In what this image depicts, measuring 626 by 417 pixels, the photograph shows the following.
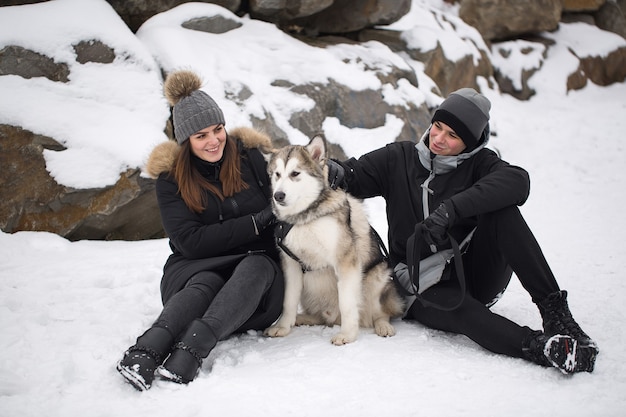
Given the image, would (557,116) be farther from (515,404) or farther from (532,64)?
(515,404)

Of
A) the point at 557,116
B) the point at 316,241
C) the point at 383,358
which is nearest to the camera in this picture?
the point at 383,358

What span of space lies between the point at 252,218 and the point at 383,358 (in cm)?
120

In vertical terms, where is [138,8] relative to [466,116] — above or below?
below

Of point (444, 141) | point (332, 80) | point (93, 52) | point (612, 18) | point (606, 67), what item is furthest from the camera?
point (612, 18)

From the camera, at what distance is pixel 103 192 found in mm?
5000

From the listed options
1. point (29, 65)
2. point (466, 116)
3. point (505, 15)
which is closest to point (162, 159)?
point (466, 116)

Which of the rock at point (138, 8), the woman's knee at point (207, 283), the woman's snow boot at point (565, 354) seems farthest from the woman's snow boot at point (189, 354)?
the rock at point (138, 8)

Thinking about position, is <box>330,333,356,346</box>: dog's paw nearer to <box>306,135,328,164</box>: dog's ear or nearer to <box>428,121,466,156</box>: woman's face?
<box>306,135,328,164</box>: dog's ear

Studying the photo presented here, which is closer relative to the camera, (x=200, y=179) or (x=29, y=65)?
(x=200, y=179)

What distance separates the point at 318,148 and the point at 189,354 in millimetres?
1510

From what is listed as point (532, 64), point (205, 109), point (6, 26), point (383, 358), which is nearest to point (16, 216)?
point (6, 26)

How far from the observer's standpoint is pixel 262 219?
126 inches

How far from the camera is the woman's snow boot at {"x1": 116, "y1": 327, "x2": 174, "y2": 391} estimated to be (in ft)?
7.75

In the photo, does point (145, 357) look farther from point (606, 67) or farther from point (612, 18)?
point (612, 18)
